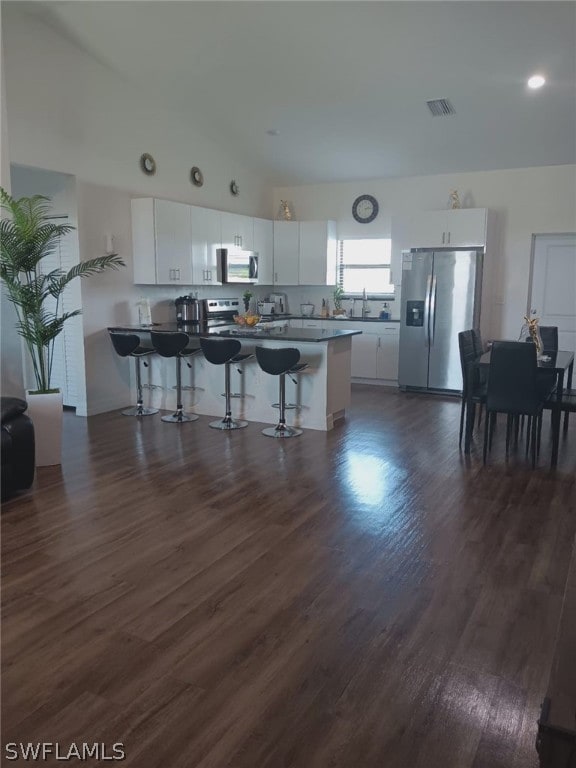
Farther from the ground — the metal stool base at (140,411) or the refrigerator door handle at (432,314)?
the refrigerator door handle at (432,314)

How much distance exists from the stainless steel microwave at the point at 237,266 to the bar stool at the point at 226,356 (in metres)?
2.12

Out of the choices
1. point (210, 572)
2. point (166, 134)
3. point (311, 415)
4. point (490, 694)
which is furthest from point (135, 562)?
point (166, 134)

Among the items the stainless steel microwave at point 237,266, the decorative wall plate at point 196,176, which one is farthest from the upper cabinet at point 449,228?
the decorative wall plate at point 196,176

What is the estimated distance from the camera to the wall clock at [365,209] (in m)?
8.65

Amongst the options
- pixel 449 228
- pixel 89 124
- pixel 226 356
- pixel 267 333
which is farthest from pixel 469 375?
pixel 89 124

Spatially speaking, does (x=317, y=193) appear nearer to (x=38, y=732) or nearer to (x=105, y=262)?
(x=105, y=262)

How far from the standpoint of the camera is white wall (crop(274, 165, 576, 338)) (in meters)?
7.45

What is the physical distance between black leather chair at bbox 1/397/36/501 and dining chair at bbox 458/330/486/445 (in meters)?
3.54

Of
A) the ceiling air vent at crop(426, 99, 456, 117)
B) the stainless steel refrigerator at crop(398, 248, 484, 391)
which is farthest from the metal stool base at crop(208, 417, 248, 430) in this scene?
the ceiling air vent at crop(426, 99, 456, 117)

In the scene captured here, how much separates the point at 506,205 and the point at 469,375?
3.64 meters

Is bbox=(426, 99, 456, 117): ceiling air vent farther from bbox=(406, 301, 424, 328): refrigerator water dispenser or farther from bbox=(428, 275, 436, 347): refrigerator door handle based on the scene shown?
bbox=(406, 301, 424, 328): refrigerator water dispenser

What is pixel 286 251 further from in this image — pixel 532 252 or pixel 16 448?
pixel 16 448

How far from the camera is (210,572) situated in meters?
3.01

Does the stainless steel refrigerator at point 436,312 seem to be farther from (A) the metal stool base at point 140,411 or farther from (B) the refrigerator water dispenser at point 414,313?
(A) the metal stool base at point 140,411
